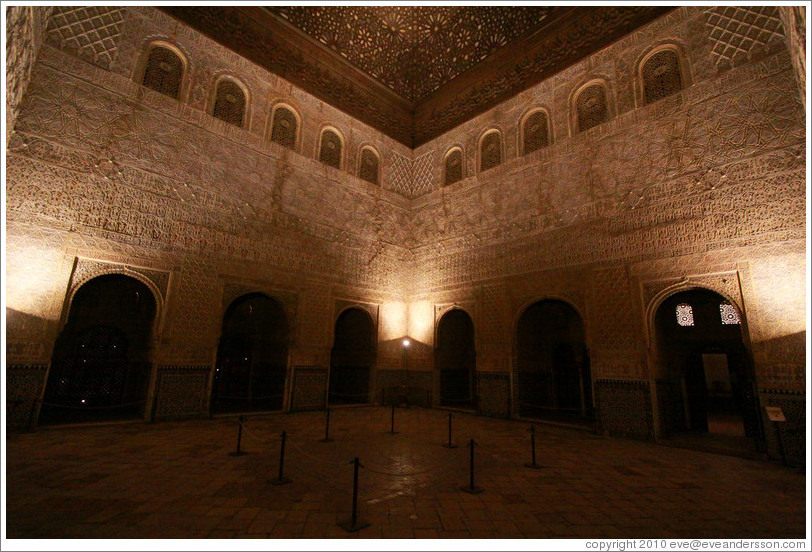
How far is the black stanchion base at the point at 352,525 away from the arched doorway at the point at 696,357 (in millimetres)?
5864

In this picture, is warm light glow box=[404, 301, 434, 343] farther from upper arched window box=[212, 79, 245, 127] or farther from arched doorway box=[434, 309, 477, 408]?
upper arched window box=[212, 79, 245, 127]

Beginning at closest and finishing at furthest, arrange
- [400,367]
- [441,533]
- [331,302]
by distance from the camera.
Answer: [441,533]
[331,302]
[400,367]

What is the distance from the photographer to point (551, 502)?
11.4 ft

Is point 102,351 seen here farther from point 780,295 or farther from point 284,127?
point 780,295

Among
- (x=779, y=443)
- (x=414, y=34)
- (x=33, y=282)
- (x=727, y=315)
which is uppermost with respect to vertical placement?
(x=414, y=34)

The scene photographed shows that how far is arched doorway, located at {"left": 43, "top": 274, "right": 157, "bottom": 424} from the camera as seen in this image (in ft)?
26.1

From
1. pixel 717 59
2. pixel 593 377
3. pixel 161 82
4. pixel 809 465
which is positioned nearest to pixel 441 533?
pixel 809 465

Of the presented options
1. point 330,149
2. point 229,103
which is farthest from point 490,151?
point 229,103

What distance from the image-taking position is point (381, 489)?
3.73 m

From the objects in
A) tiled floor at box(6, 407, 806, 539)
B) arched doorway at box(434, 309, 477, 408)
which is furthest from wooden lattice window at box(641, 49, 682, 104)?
tiled floor at box(6, 407, 806, 539)

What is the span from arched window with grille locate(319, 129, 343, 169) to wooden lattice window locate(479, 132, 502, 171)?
3830 millimetres

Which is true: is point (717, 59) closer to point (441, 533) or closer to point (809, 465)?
point (809, 465)

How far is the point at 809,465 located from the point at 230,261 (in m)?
8.69

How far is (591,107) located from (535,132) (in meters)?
1.27
